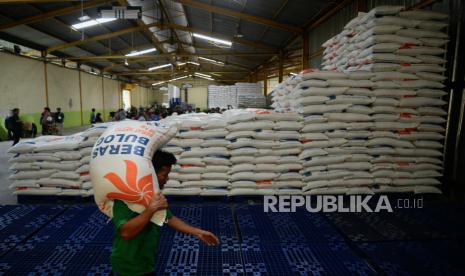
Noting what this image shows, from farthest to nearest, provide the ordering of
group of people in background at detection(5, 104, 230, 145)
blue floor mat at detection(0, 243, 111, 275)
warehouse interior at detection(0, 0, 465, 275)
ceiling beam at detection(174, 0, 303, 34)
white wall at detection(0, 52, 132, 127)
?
white wall at detection(0, 52, 132, 127) → ceiling beam at detection(174, 0, 303, 34) → group of people in background at detection(5, 104, 230, 145) → warehouse interior at detection(0, 0, 465, 275) → blue floor mat at detection(0, 243, 111, 275)

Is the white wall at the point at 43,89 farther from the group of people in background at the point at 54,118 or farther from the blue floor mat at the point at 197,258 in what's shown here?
the blue floor mat at the point at 197,258

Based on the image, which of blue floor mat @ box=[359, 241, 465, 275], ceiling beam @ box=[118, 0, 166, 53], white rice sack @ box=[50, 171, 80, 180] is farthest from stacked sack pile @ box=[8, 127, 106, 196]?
ceiling beam @ box=[118, 0, 166, 53]

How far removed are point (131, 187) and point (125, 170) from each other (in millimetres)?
86

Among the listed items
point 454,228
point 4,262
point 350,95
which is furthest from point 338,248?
point 4,262

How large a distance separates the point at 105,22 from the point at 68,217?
32.5ft

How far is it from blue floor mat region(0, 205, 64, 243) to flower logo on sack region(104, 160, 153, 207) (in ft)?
8.97

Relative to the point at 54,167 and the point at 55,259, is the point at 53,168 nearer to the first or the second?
the point at 54,167

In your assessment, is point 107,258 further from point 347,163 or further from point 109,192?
point 347,163

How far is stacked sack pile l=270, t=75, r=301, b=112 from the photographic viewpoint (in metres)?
4.71

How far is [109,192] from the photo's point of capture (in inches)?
54.9

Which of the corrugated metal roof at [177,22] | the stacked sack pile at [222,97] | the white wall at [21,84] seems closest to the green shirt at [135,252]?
the corrugated metal roof at [177,22]

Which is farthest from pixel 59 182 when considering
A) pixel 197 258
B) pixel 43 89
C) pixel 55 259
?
pixel 43 89

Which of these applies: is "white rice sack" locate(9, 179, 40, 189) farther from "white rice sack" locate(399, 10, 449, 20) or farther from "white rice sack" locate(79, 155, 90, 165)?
"white rice sack" locate(399, 10, 449, 20)

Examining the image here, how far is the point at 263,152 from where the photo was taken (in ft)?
14.3
